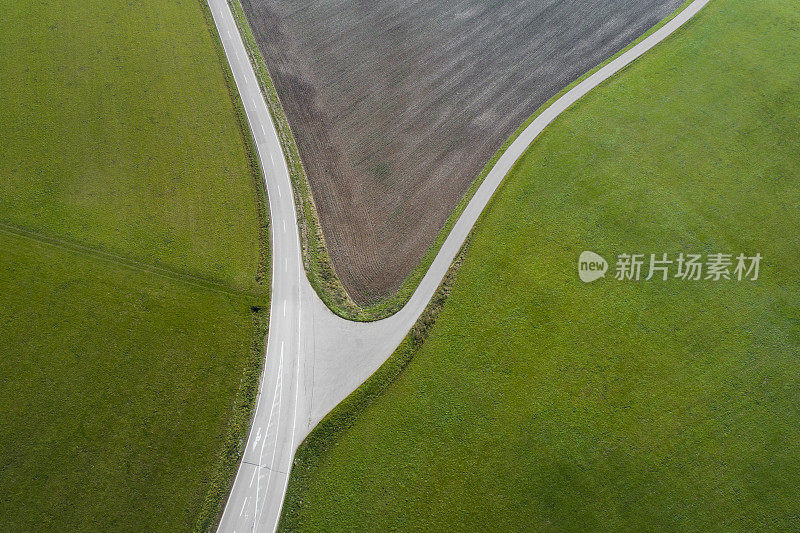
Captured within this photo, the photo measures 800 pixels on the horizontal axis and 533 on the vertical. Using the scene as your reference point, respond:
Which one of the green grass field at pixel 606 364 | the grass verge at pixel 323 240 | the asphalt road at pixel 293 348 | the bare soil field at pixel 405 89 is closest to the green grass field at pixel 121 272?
the asphalt road at pixel 293 348

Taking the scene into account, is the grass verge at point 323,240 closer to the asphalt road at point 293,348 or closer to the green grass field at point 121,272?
the asphalt road at point 293,348

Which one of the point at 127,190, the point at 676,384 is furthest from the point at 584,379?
the point at 127,190

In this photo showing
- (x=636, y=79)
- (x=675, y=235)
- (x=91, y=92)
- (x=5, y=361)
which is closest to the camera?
(x=5, y=361)

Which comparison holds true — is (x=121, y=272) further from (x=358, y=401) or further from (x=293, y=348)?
(x=358, y=401)

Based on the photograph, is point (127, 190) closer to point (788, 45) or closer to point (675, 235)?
point (675, 235)

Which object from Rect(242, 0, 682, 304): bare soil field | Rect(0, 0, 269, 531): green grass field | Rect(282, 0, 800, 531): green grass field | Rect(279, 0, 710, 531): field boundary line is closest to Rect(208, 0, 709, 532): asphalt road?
Rect(279, 0, 710, 531): field boundary line

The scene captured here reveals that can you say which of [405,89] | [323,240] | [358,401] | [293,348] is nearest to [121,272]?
[293,348]
